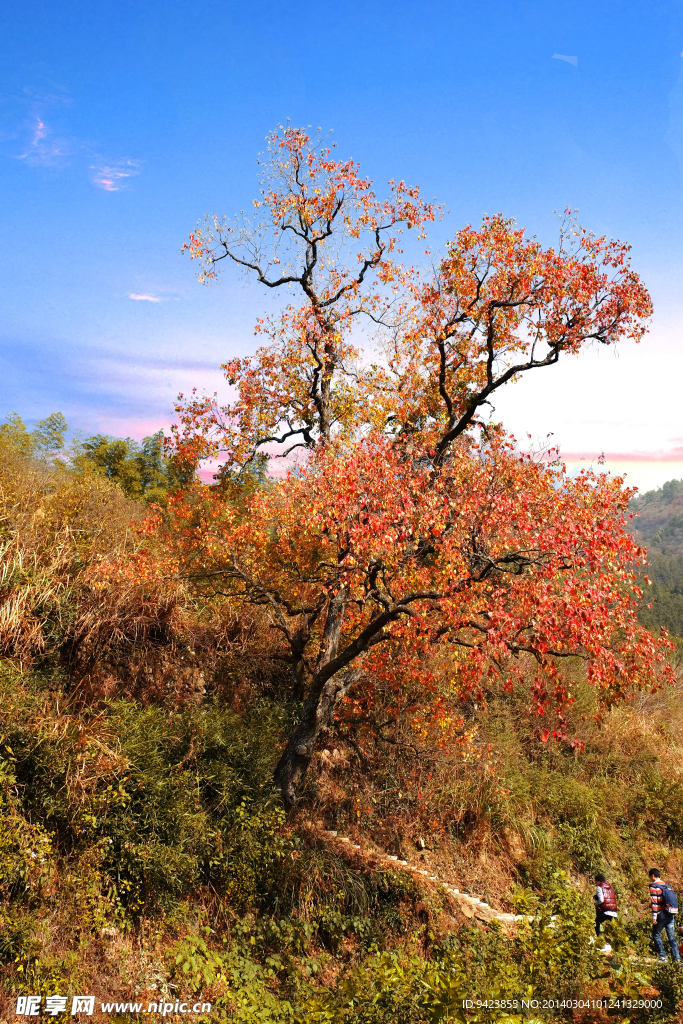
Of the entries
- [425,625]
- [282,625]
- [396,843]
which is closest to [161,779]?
[282,625]

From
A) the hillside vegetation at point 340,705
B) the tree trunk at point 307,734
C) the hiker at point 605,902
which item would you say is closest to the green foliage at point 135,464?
the hillside vegetation at point 340,705

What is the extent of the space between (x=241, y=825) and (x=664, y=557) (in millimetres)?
148365

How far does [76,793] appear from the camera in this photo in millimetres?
6992

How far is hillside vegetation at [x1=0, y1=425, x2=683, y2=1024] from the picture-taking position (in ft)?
20.5

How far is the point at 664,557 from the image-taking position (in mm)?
134000

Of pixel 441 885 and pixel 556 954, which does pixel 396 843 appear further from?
pixel 556 954

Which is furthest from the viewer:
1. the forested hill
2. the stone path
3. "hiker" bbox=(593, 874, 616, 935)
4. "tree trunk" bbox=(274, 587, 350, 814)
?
the forested hill

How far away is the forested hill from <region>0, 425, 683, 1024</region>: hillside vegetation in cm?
642

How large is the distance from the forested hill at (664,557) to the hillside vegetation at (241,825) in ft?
21.1

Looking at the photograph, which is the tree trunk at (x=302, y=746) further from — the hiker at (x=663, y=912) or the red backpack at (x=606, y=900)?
the hiker at (x=663, y=912)

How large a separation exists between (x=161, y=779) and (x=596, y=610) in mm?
6206

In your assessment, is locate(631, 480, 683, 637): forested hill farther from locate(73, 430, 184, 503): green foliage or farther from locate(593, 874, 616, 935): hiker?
locate(73, 430, 184, 503): green foliage

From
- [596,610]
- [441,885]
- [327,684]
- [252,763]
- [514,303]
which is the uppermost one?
[514,303]

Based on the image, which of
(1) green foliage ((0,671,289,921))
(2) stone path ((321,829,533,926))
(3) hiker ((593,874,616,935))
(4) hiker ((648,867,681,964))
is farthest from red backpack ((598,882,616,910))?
(1) green foliage ((0,671,289,921))
